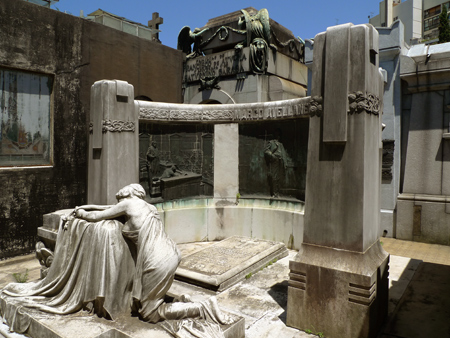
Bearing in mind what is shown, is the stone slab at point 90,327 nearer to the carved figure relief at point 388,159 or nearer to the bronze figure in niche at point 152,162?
the bronze figure in niche at point 152,162

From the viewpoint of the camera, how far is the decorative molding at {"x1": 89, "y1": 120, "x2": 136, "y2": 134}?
25.0 ft

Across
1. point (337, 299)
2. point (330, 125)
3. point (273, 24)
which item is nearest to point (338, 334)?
point (337, 299)

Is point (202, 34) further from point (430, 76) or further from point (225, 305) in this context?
point (225, 305)

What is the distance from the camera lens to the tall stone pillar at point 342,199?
4547mm

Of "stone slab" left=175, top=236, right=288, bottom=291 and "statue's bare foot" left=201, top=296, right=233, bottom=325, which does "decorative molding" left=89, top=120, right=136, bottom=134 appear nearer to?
"stone slab" left=175, top=236, right=288, bottom=291

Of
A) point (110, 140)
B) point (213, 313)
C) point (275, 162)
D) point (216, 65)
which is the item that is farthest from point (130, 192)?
point (216, 65)

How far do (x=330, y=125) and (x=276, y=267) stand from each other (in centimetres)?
371

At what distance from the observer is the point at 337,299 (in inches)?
181

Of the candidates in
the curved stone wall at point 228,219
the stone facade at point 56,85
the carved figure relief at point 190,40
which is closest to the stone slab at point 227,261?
the curved stone wall at point 228,219

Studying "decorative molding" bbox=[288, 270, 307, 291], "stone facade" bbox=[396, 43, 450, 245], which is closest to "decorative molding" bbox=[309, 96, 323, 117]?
"decorative molding" bbox=[288, 270, 307, 291]

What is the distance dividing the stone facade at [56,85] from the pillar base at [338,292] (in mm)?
6910

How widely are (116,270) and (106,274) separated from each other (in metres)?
Answer: 0.13

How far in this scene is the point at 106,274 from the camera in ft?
14.6

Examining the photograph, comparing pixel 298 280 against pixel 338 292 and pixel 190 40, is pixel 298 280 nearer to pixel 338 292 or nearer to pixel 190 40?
pixel 338 292
